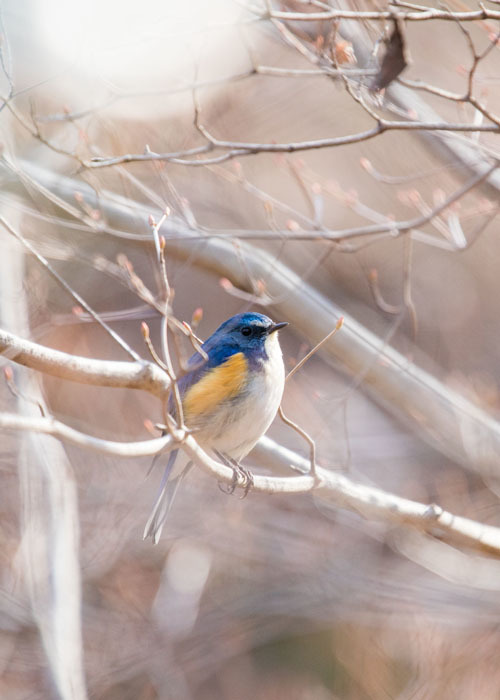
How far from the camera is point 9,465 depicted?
683 centimetres

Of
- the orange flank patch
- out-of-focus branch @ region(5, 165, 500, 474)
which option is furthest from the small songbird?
out-of-focus branch @ region(5, 165, 500, 474)

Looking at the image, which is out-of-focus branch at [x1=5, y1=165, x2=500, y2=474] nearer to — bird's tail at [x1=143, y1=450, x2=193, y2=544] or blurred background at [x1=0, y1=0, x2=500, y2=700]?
blurred background at [x1=0, y1=0, x2=500, y2=700]

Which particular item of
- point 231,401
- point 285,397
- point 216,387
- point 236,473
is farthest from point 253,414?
point 285,397

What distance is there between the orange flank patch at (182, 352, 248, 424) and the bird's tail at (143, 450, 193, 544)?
0.86 ft

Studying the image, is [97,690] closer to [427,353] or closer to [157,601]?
[157,601]

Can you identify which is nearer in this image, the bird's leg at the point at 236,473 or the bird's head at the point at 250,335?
the bird's leg at the point at 236,473

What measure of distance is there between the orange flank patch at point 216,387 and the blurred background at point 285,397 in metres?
0.56

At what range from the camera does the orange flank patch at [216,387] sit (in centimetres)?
384

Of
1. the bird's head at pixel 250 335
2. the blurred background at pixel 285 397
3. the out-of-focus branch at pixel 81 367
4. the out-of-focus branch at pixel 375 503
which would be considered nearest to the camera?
the out-of-focus branch at pixel 81 367

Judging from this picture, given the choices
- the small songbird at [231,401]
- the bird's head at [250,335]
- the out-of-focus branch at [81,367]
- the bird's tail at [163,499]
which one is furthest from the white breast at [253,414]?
the out-of-focus branch at [81,367]

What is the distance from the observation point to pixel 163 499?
4023mm

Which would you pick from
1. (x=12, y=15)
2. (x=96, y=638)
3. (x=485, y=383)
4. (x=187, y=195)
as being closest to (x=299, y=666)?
(x=96, y=638)

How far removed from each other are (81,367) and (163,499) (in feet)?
4.86

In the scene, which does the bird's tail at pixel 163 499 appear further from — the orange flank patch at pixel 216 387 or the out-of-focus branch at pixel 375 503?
the out-of-focus branch at pixel 375 503
